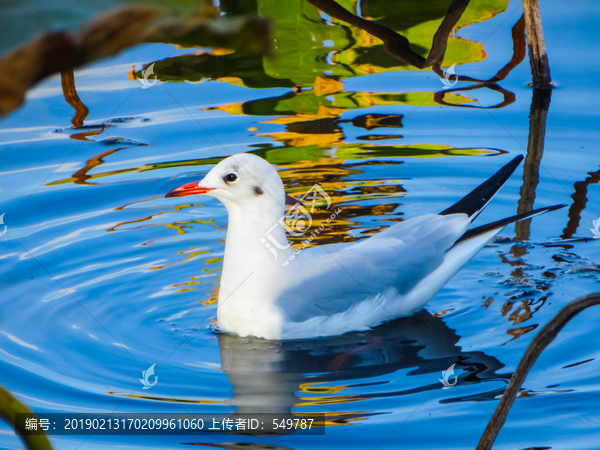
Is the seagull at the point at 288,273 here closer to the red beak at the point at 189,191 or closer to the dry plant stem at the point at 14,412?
the red beak at the point at 189,191

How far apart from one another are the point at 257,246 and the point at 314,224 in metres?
1.43

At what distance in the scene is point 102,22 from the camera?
0.53m

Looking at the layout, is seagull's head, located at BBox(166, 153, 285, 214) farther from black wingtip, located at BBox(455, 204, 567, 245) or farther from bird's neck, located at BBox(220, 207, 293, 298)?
black wingtip, located at BBox(455, 204, 567, 245)

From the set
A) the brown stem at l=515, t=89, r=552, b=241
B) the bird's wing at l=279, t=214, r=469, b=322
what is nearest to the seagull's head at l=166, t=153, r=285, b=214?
the bird's wing at l=279, t=214, r=469, b=322

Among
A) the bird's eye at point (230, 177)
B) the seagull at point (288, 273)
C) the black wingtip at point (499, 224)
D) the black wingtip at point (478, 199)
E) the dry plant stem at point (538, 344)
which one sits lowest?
the dry plant stem at point (538, 344)

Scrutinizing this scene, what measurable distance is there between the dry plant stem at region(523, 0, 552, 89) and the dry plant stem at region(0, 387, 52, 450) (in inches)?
243

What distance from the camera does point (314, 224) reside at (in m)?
5.07

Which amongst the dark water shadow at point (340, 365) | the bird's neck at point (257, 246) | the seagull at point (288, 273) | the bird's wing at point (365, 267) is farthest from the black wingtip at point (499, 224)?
the bird's neck at point (257, 246)

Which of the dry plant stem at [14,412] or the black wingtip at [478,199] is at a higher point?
the black wingtip at [478,199]

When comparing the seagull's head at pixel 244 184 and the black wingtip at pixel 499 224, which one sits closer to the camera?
the seagull's head at pixel 244 184

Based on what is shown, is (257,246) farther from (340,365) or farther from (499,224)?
(499,224)

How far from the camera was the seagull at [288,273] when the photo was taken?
3621 mm

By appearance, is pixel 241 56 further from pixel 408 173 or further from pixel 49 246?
pixel 49 246

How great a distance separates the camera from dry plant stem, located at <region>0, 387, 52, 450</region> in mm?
854
